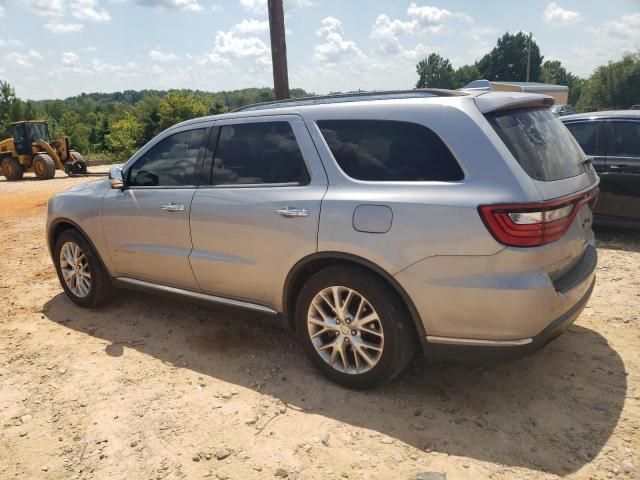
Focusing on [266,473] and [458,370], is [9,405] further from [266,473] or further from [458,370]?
[458,370]

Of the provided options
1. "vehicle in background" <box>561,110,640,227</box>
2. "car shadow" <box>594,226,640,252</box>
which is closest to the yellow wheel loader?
"vehicle in background" <box>561,110,640,227</box>

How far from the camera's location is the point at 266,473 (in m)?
2.57

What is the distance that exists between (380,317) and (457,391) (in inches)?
30.1

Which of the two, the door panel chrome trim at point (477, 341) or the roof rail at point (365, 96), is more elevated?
the roof rail at point (365, 96)

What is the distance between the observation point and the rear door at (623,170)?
6.00 m

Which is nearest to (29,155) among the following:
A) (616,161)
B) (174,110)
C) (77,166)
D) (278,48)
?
(77,166)

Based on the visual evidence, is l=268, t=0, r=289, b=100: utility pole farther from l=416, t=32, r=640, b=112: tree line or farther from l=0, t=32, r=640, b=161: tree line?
l=416, t=32, r=640, b=112: tree line

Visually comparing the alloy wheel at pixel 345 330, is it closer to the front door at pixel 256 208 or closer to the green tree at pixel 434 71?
the front door at pixel 256 208

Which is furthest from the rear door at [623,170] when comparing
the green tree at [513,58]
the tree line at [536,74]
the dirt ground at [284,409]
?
the green tree at [513,58]

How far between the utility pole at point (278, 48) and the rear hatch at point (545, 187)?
445cm

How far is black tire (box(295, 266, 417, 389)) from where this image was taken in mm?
2910

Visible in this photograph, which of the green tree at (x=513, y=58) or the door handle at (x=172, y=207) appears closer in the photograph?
the door handle at (x=172, y=207)

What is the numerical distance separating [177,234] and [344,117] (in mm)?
1611

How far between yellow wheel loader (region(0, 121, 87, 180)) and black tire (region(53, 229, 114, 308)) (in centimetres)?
1748
